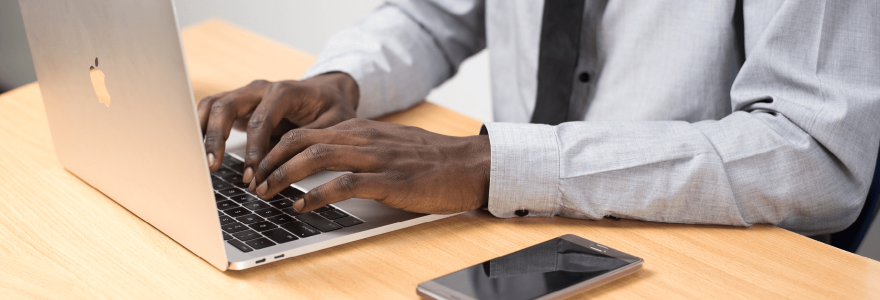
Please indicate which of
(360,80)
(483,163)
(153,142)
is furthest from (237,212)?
(360,80)

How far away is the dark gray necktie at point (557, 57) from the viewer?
956 mm

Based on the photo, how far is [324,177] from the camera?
0.74 meters

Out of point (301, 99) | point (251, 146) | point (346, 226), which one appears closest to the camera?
point (346, 226)

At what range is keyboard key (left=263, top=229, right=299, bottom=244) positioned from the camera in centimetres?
A: 59

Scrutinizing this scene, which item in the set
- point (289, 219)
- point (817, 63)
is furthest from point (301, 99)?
point (817, 63)

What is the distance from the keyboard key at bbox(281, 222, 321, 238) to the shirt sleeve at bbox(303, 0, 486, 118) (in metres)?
0.42

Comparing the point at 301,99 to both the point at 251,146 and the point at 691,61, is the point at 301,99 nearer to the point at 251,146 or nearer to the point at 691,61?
the point at 251,146

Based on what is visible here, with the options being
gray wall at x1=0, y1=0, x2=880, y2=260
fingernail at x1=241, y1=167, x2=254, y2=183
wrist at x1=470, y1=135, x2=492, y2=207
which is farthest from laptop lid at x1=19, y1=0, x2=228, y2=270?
gray wall at x1=0, y1=0, x2=880, y2=260

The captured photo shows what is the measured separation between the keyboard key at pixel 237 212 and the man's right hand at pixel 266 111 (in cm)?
6

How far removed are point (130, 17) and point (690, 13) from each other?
2.23 ft

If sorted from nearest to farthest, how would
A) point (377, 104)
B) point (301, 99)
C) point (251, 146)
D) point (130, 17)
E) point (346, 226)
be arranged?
point (130, 17) → point (346, 226) → point (251, 146) → point (301, 99) → point (377, 104)

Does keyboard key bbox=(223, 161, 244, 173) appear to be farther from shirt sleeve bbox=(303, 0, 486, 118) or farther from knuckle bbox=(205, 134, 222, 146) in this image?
shirt sleeve bbox=(303, 0, 486, 118)

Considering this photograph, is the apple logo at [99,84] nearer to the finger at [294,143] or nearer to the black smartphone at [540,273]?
the finger at [294,143]

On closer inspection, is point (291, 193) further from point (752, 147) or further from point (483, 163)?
point (752, 147)
